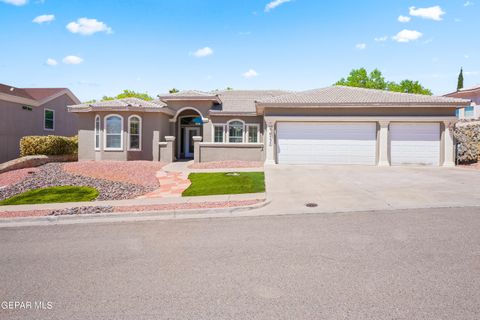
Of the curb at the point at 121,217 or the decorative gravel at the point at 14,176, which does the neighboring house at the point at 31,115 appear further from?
the curb at the point at 121,217

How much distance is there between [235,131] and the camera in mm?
23016

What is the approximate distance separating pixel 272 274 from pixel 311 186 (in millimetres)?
7469

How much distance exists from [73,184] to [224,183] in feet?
24.1

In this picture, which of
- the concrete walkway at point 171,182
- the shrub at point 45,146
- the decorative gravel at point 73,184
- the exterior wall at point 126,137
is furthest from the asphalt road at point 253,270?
the shrub at point 45,146

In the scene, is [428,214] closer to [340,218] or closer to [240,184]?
[340,218]

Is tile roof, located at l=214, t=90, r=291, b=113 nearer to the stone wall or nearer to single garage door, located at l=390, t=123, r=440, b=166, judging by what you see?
single garage door, located at l=390, t=123, r=440, b=166

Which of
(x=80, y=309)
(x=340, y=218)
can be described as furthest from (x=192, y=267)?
(x=340, y=218)

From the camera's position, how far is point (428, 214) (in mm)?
7469

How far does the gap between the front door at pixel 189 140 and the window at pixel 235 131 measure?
3153 millimetres

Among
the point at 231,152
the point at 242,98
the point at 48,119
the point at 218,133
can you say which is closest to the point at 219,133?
the point at 218,133

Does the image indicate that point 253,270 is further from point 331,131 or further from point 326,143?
point 331,131

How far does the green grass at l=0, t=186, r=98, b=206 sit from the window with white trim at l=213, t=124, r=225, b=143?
1160 centimetres

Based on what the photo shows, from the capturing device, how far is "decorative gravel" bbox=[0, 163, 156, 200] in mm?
11913

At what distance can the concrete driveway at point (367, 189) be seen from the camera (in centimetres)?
860
